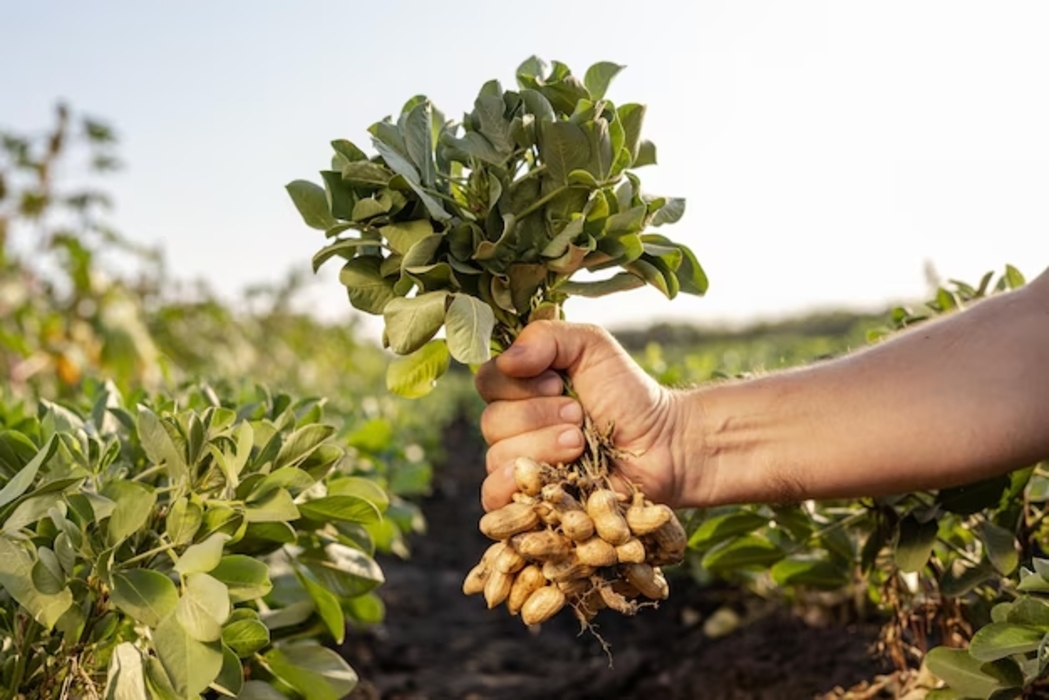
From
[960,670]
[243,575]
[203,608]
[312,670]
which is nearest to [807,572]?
[960,670]

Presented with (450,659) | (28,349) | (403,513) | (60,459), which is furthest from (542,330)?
(28,349)

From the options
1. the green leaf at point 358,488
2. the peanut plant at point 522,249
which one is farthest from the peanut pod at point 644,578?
the green leaf at point 358,488

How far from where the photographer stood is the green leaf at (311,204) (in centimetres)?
167

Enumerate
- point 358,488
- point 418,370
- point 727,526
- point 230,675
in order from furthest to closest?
point 727,526 → point 358,488 → point 418,370 → point 230,675

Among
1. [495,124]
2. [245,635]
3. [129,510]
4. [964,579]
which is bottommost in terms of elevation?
[964,579]

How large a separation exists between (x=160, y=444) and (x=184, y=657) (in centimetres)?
33

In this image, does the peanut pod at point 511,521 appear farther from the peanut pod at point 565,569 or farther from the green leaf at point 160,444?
the green leaf at point 160,444

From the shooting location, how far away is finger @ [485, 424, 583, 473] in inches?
65.1

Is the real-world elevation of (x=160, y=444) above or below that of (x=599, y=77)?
below

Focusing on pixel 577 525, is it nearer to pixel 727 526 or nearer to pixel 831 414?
pixel 831 414

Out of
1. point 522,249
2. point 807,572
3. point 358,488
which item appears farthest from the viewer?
point 807,572

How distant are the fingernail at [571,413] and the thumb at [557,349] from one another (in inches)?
2.6

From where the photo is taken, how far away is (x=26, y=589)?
138cm

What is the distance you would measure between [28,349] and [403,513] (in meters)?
3.77
